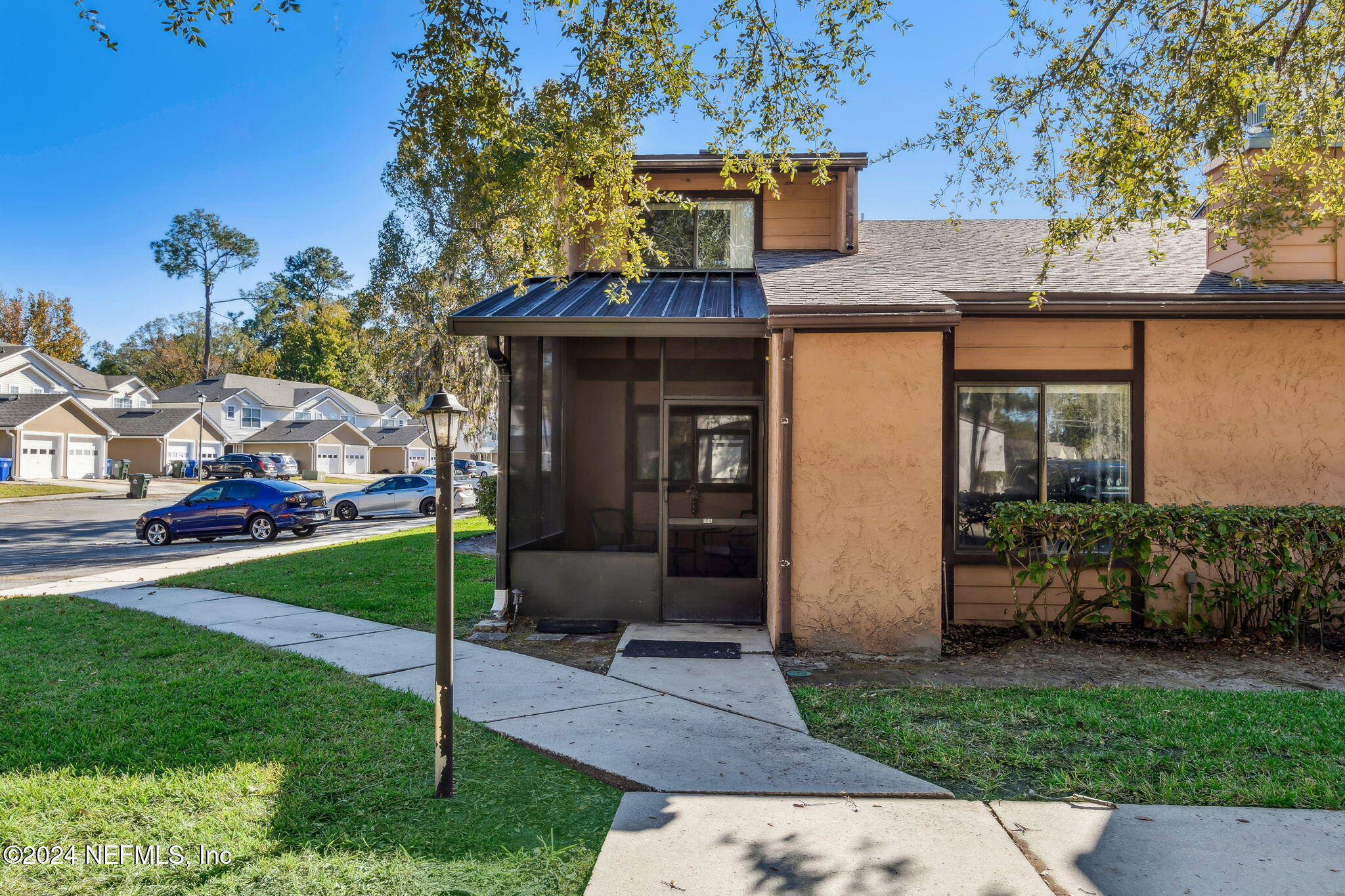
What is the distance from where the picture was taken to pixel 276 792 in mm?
3520

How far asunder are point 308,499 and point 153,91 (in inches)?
362

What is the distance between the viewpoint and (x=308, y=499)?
18500 mm

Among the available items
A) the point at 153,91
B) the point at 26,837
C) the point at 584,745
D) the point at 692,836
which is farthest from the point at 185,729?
the point at 153,91

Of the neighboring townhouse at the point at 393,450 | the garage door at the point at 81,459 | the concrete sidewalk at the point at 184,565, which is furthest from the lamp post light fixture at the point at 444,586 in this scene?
the neighboring townhouse at the point at 393,450

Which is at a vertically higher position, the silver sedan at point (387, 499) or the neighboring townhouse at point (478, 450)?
the neighboring townhouse at point (478, 450)

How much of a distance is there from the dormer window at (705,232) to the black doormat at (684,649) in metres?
5.24

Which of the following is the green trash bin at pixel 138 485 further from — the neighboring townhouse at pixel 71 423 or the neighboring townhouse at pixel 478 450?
the neighboring townhouse at pixel 71 423

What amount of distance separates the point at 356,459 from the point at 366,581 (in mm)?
51665

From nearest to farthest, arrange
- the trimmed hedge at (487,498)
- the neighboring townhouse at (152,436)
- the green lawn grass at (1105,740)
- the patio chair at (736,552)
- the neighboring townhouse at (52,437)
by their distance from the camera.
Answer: the green lawn grass at (1105,740)
the patio chair at (736,552)
the trimmed hedge at (487,498)
the neighboring townhouse at (52,437)
the neighboring townhouse at (152,436)

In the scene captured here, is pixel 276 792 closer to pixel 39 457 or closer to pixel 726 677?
pixel 726 677

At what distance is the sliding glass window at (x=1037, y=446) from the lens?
761 cm

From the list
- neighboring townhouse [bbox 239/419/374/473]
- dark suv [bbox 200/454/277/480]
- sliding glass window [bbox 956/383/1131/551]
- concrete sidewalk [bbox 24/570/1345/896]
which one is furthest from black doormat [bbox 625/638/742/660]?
neighboring townhouse [bbox 239/419/374/473]

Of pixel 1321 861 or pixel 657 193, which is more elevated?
pixel 657 193

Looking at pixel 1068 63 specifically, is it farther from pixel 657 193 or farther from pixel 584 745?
pixel 584 745
